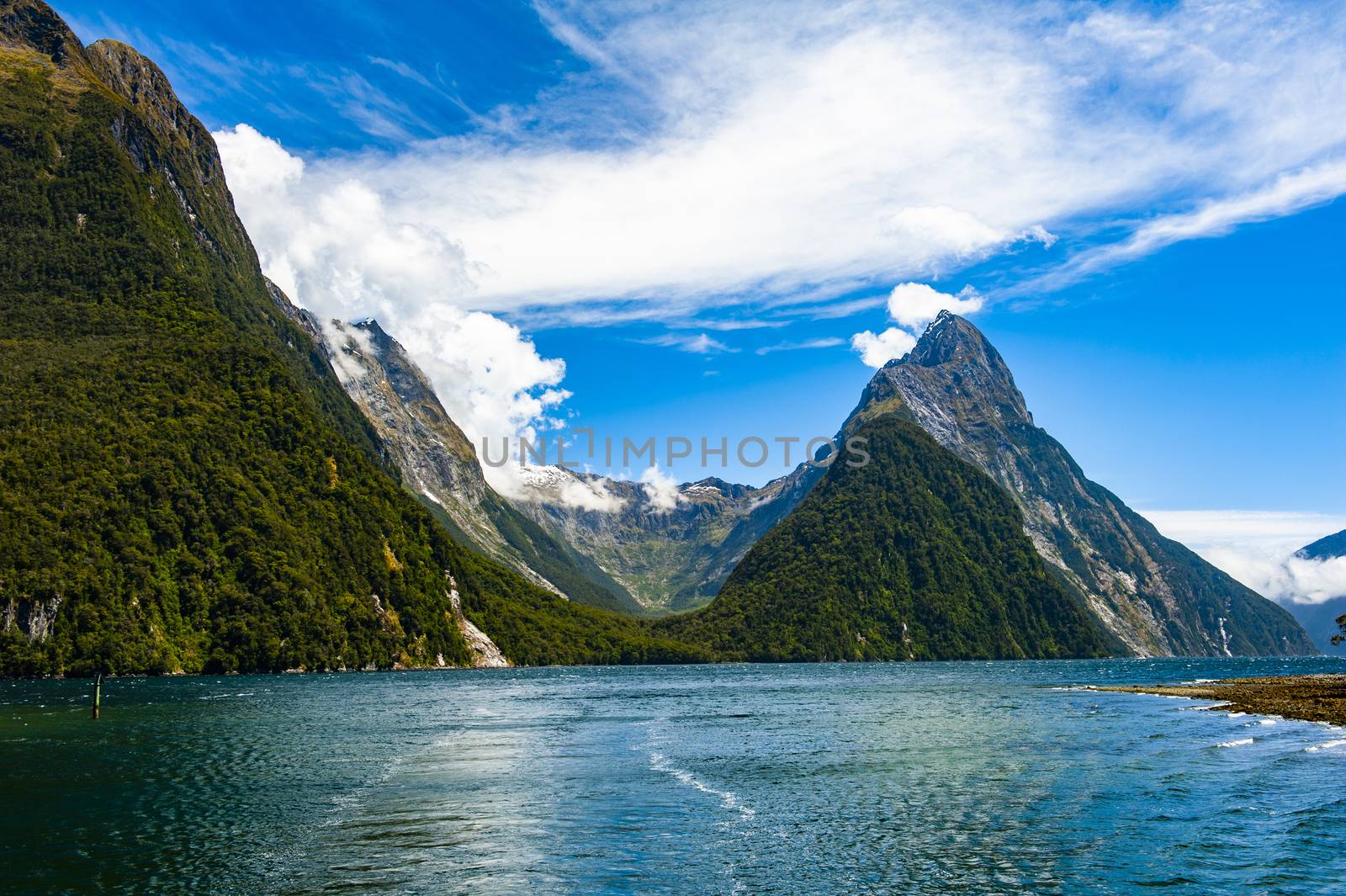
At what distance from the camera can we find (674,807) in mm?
59156

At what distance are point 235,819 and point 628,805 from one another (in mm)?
21967

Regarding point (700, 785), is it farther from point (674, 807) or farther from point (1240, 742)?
point (1240, 742)

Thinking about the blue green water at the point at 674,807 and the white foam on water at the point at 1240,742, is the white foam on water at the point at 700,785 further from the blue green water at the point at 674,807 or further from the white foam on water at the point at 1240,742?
the white foam on water at the point at 1240,742

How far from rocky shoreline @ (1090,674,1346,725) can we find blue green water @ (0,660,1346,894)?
26.8ft

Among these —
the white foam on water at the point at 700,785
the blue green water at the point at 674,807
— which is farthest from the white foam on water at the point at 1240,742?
the white foam on water at the point at 700,785

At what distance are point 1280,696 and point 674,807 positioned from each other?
11877 cm

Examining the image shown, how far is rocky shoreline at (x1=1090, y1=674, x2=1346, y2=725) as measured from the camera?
111250 mm

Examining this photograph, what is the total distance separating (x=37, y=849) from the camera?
4572cm

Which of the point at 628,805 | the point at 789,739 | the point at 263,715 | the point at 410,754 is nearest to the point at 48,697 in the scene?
the point at 263,715

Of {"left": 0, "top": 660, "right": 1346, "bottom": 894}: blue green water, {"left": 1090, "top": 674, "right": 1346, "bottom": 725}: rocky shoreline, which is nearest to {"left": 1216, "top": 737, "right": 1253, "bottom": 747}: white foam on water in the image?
{"left": 0, "top": 660, "right": 1346, "bottom": 894}: blue green water

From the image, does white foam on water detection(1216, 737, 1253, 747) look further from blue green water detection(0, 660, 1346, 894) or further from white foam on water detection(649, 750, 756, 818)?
A: white foam on water detection(649, 750, 756, 818)

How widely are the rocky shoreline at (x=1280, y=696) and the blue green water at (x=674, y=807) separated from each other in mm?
8167

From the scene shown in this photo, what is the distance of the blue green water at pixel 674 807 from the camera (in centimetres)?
4250

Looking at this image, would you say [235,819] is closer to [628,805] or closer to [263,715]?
[628,805]
